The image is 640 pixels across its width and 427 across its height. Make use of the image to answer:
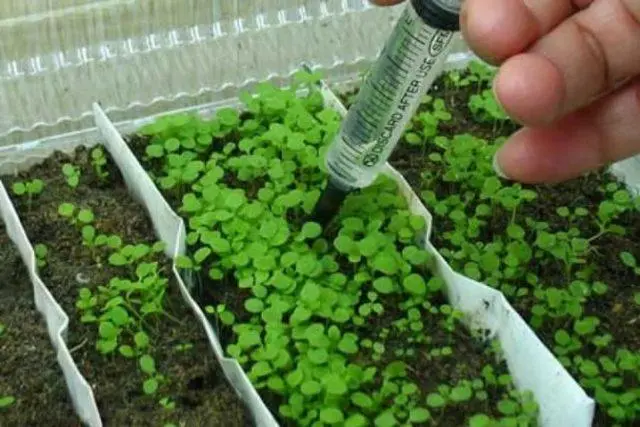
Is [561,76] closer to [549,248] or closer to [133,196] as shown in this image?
[549,248]

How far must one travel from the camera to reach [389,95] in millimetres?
1034

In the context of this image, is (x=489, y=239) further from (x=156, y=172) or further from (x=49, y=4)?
(x=49, y=4)

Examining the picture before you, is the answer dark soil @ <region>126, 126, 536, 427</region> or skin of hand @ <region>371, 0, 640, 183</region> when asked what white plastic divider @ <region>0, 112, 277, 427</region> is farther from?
skin of hand @ <region>371, 0, 640, 183</region>

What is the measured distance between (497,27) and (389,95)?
0.27 m

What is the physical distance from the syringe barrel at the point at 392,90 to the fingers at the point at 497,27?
13 centimetres

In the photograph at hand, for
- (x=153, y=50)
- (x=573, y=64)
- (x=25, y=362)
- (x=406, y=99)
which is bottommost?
(x=25, y=362)

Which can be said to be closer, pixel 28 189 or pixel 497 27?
pixel 497 27

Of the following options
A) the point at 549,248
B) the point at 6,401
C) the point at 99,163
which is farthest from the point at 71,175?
the point at 549,248

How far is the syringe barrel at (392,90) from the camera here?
951mm

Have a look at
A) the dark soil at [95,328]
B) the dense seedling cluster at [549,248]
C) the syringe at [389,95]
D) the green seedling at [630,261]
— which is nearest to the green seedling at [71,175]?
the dark soil at [95,328]

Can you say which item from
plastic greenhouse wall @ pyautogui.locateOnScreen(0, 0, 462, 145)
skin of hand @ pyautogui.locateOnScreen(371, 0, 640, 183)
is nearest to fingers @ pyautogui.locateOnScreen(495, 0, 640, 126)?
skin of hand @ pyautogui.locateOnScreen(371, 0, 640, 183)

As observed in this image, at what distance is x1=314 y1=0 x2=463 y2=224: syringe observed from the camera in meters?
0.95

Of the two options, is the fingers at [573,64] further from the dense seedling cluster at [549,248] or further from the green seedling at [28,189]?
the green seedling at [28,189]

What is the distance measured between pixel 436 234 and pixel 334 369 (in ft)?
0.75
